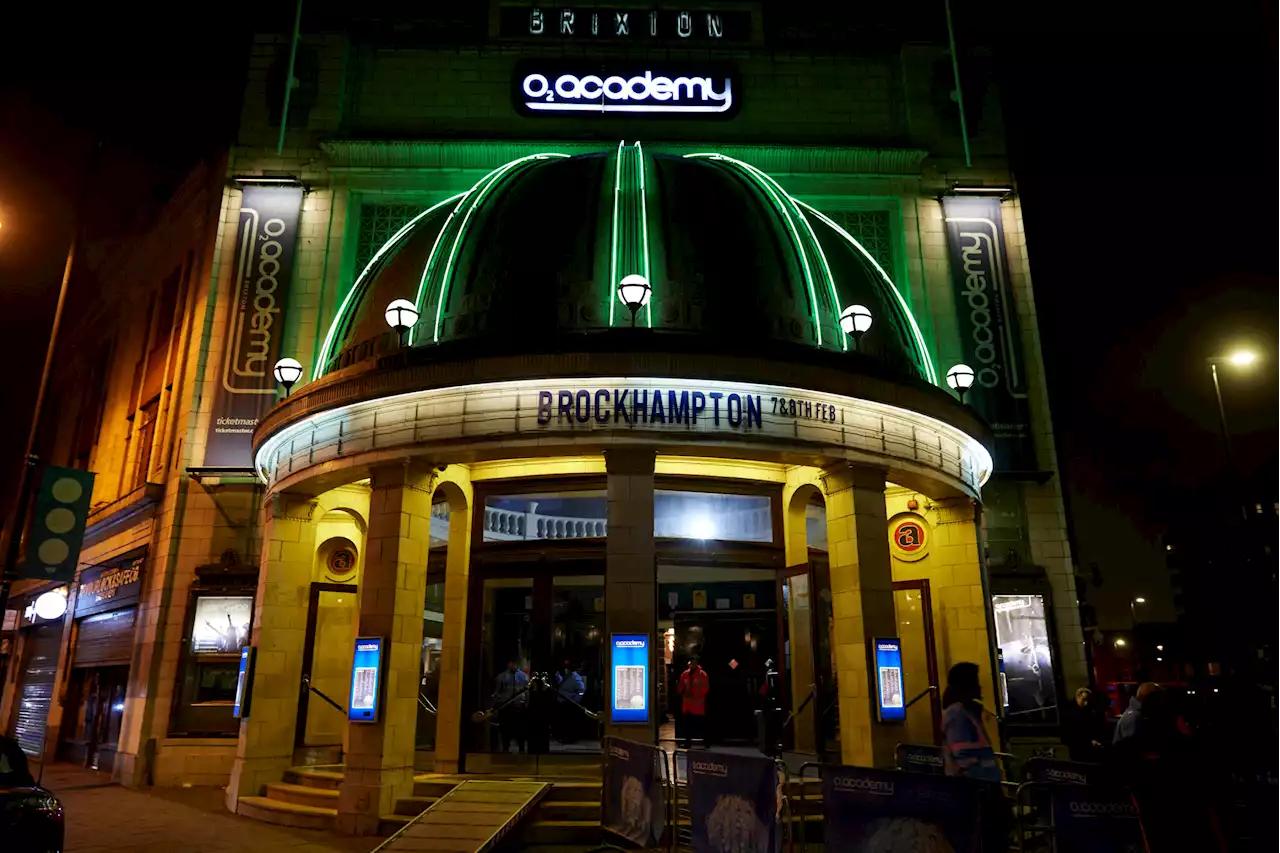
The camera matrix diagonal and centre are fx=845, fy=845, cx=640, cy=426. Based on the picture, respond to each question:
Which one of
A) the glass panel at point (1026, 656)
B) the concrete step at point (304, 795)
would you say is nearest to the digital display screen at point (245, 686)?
the concrete step at point (304, 795)

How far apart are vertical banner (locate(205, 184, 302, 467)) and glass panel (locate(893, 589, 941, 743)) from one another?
15.6 metres

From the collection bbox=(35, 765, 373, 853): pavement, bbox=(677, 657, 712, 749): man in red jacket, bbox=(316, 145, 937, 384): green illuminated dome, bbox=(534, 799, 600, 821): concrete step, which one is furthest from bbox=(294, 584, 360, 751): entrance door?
bbox=(677, 657, 712, 749): man in red jacket

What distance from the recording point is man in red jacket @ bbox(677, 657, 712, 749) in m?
17.3

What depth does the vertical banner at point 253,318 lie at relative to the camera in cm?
2041

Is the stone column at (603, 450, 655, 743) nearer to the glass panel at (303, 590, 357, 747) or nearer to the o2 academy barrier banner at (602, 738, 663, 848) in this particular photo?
the o2 academy barrier banner at (602, 738, 663, 848)

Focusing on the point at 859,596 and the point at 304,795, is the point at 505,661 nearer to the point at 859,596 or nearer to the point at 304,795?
the point at 304,795

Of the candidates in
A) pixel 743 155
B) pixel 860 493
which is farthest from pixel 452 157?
pixel 860 493

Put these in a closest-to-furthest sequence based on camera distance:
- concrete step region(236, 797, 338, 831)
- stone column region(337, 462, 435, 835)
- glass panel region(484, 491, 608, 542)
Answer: stone column region(337, 462, 435, 835)
concrete step region(236, 797, 338, 831)
glass panel region(484, 491, 608, 542)

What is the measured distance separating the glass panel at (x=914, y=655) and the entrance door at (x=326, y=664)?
39.4 ft

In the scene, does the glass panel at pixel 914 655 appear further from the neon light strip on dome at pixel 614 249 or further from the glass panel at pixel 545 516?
the neon light strip on dome at pixel 614 249

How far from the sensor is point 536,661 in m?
15.9

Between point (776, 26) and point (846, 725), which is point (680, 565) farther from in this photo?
point (776, 26)

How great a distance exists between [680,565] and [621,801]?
22.5 ft

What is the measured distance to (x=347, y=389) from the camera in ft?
49.1
